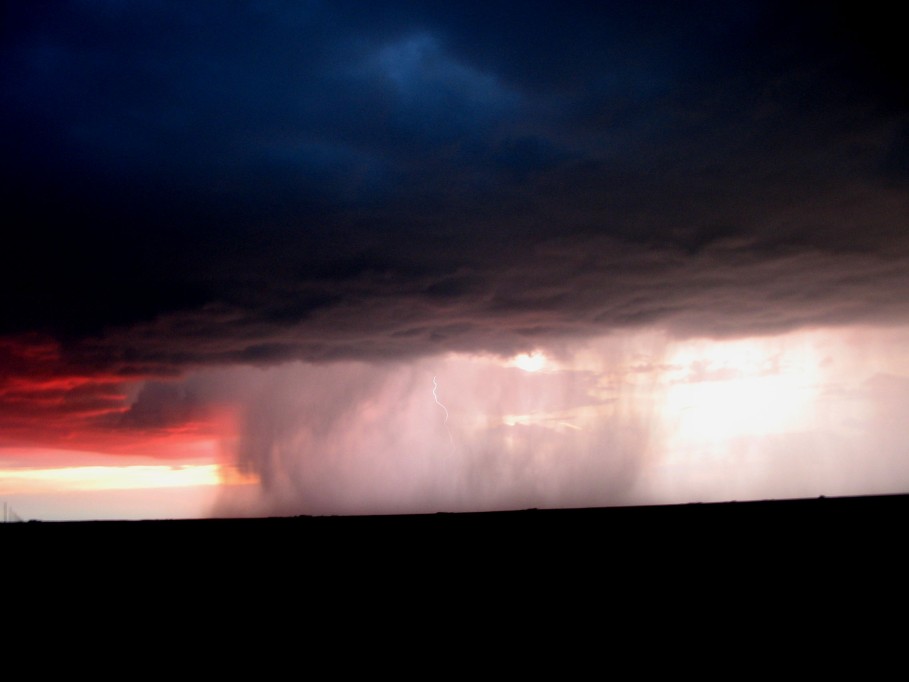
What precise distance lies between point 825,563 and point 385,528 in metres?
30.9

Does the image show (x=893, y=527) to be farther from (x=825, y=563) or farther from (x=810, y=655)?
(x=810, y=655)

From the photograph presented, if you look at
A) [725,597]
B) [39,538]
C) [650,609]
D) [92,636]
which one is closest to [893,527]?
[725,597]

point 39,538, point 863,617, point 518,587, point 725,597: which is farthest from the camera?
point 39,538

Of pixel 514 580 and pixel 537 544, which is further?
pixel 537 544

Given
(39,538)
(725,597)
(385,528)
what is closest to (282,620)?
(725,597)

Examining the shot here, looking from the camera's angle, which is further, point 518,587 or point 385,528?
point 385,528

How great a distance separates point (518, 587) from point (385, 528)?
27896 millimetres

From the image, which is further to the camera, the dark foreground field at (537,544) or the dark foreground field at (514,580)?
the dark foreground field at (537,544)

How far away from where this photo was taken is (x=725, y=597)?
20.9 meters

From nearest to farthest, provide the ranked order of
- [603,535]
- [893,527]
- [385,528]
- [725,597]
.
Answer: [725,597] < [893,527] < [603,535] < [385,528]

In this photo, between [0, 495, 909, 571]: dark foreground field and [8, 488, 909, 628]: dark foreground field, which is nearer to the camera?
[8, 488, 909, 628]: dark foreground field

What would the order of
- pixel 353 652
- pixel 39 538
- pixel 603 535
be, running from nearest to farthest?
pixel 353 652, pixel 603 535, pixel 39 538

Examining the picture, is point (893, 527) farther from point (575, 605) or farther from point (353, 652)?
point (353, 652)

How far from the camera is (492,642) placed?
1698cm
